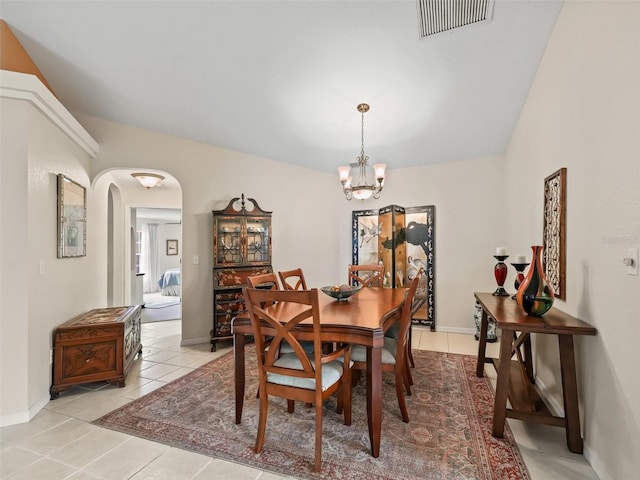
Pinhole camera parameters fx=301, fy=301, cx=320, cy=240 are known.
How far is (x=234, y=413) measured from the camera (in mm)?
2316

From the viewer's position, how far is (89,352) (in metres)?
2.72

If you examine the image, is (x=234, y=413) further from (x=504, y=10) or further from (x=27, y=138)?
(x=504, y=10)

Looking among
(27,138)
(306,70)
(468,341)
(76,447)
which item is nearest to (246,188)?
(306,70)

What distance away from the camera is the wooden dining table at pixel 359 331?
70.8 inches

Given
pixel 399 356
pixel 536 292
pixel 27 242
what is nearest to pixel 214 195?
pixel 27 242

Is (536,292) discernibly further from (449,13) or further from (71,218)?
(71,218)

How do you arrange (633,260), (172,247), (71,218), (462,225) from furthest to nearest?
(172,247)
(462,225)
(71,218)
(633,260)

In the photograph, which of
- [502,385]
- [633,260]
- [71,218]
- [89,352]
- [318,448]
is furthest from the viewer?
[71,218]

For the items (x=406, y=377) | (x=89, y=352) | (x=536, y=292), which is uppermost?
(x=536, y=292)

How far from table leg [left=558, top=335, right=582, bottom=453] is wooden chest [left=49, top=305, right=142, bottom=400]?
3.49 m

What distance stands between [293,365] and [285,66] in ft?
8.38

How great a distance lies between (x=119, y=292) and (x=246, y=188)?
2948 millimetres

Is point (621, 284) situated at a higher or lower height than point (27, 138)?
lower

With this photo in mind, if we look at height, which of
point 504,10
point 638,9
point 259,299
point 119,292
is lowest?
point 119,292
